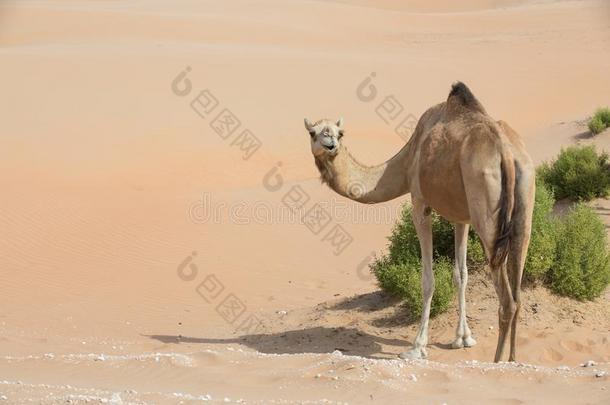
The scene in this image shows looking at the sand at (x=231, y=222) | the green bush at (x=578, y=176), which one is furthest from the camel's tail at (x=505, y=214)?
the green bush at (x=578, y=176)

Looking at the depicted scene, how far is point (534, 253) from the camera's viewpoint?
32.4ft

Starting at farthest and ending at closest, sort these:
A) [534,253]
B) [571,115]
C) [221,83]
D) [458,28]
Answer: [458,28] < [221,83] < [571,115] < [534,253]

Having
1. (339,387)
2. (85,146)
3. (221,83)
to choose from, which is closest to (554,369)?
(339,387)

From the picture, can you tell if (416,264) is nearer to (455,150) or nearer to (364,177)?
(364,177)

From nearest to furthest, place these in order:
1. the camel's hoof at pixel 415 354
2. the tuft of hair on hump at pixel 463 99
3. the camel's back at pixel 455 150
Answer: the camel's back at pixel 455 150
the camel's hoof at pixel 415 354
the tuft of hair on hump at pixel 463 99

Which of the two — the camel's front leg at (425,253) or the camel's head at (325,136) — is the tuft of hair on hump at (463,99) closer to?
the camel's front leg at (425,253)

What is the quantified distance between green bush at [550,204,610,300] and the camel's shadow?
1719mm

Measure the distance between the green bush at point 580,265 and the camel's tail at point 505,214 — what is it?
92.2 inches

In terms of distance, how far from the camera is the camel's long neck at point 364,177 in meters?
9.19

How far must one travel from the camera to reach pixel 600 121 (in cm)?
2009

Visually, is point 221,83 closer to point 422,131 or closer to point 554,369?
point 422,131

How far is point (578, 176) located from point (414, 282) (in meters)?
5.52

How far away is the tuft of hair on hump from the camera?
8867 millimetres

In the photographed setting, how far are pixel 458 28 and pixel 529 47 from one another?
307 inches
